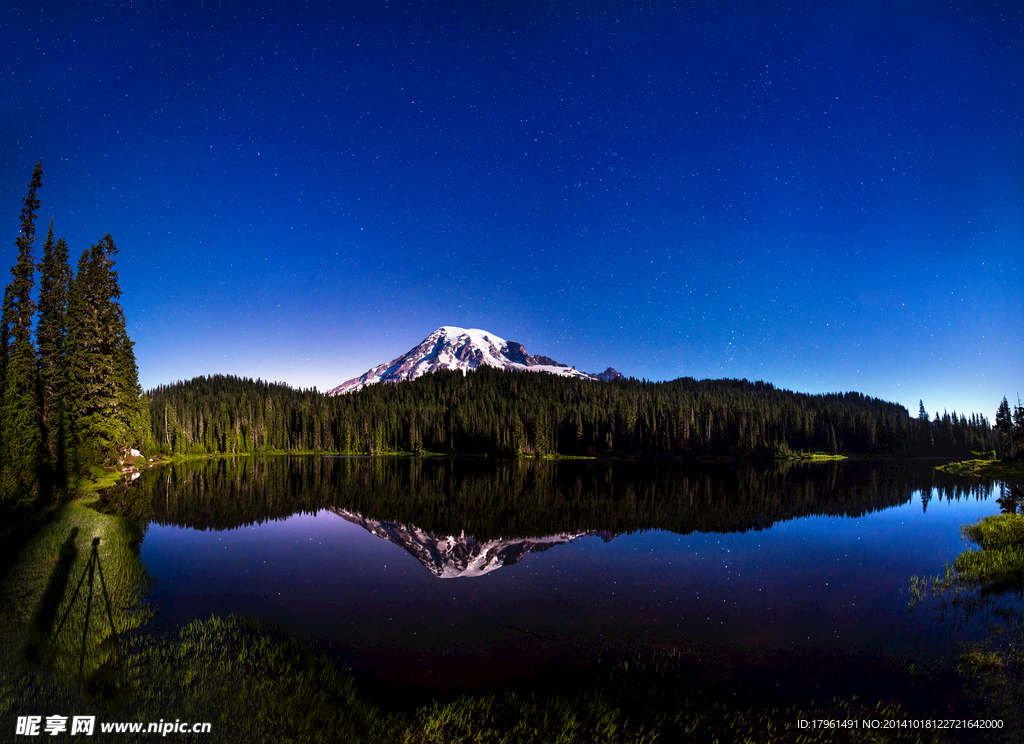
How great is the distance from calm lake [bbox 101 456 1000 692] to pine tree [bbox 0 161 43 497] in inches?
272

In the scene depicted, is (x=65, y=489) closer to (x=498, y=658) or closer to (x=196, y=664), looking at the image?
(x=196, y=664)

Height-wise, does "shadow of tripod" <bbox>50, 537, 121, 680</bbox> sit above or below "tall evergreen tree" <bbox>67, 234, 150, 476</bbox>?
below

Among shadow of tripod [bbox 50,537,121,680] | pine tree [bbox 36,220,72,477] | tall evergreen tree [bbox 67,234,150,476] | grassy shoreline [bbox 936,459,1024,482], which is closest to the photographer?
shadow of tripod [bbox 50,537,121,680]

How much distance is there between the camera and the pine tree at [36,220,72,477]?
4091 centimetres

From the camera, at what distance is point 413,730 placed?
10055mm

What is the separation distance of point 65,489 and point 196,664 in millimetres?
38755

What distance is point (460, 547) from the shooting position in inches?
1118

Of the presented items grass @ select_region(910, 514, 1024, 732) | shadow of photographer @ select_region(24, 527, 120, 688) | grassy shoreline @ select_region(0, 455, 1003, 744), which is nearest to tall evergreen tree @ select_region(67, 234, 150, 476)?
shadow of photographer @ select_region(24, 527, 120, 688)

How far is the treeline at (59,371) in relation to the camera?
36.9m

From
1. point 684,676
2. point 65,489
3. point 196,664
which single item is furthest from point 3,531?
point 684,676

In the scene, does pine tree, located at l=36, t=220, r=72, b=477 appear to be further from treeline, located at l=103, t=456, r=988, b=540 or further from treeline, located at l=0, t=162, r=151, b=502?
treeline, located at l=103, t=456, r=988, b=540

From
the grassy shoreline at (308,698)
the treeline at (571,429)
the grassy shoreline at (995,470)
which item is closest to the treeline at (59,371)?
the grassy shoreline at (308,698)

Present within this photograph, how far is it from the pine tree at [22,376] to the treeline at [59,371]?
0.07 m

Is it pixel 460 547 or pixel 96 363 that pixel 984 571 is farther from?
pixel 96 363
